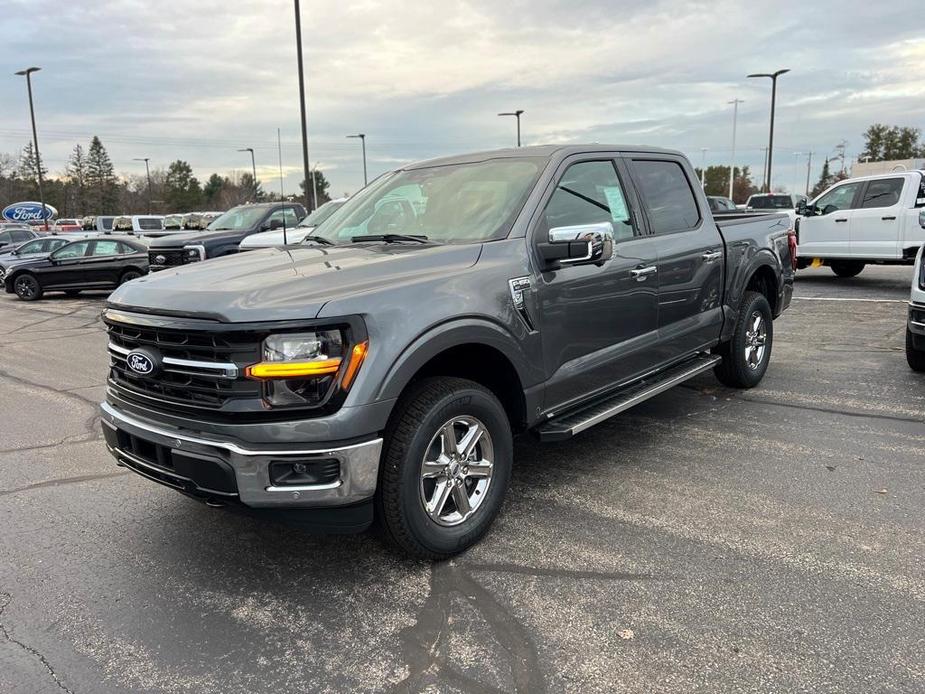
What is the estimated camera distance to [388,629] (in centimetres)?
280

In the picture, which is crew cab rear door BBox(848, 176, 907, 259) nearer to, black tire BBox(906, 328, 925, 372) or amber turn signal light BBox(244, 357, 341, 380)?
black tire BBox(906, 328, 925, 372)

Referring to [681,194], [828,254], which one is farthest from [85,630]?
[828,254]

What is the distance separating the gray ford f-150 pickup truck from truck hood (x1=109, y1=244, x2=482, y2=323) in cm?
1

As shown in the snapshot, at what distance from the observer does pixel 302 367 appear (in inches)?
107

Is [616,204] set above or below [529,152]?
below

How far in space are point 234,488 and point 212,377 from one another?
0.46 m

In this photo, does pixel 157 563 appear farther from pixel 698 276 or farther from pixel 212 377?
pixel 698 276

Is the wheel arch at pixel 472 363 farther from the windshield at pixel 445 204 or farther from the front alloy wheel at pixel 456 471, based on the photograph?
the windshield at pixel 445 204

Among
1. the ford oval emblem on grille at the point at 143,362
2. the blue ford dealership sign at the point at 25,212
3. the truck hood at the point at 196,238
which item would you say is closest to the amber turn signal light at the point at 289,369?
the ford oval emblem on grille at the point at 143,362

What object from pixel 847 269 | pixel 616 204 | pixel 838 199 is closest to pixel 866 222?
pixel 838 199

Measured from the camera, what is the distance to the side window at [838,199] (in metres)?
13.6

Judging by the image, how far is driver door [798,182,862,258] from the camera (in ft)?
44.5

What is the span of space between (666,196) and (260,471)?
3.64 meters

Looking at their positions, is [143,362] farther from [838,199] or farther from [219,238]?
[838,199]
